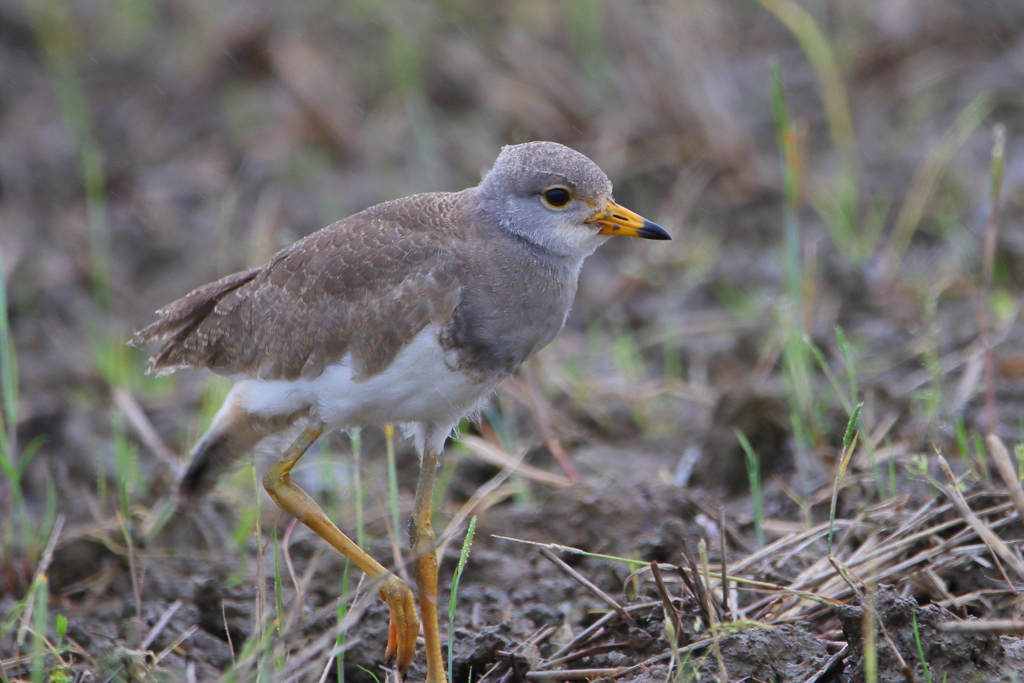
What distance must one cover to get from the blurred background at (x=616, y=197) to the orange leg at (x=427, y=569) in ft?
2.66

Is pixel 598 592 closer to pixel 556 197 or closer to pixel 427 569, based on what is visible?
pixel 427 569

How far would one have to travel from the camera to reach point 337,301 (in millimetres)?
3531

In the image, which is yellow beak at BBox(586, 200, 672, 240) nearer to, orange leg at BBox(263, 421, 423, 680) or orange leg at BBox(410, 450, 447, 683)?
orange leg at BBox(410, 450, 447, 683)

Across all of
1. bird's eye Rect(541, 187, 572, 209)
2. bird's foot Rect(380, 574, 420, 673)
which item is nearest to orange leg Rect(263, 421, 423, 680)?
bird's foot Rect(380, 574, 420, 673)

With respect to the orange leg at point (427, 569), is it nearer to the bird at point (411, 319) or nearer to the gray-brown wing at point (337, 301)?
the bird at point (411, 319)

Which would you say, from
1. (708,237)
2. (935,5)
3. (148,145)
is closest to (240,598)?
(708,237)

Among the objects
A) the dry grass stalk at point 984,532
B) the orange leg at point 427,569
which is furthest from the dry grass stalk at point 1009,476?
the orange leg at point 427,569

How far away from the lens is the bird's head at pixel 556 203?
3.61 meters

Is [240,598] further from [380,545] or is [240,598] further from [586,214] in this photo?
[586,214]

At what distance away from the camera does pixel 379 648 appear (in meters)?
3.60

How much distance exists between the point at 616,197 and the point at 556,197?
10.8ft

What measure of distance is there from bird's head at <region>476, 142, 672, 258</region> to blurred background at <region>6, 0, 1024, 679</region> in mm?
1083

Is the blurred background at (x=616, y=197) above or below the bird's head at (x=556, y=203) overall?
below

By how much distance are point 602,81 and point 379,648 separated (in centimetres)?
497
